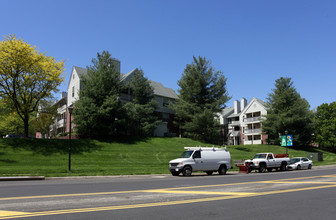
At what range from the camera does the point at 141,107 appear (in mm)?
43375

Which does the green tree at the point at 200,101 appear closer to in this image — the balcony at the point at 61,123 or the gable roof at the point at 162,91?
the gable roof at the point at 162,91

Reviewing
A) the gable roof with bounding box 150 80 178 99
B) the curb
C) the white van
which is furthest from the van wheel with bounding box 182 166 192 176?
the gable roof with bounding box 150 80 178 99

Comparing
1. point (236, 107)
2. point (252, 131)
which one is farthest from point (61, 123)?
point (236, 107)

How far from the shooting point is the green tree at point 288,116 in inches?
2151

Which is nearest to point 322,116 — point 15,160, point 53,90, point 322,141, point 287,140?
point 322,141

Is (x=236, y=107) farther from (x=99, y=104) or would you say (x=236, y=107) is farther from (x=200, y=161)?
(x=200, y=161)

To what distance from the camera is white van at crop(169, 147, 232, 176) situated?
20.7 m

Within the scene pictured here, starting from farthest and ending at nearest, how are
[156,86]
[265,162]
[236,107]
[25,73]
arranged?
1. [236,107]
2. [156,86]
3. [25,73]
4. [265,162]

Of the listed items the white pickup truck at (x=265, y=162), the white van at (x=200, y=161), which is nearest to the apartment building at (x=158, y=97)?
the white pickup truck at (x=265, y=162)

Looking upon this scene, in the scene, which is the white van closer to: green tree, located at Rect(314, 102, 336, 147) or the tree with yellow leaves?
the tree with yellow leaves

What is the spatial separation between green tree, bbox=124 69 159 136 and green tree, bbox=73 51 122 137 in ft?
10.6

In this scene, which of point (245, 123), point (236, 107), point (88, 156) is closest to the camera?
point (88, 156)

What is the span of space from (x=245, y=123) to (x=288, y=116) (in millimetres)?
13805

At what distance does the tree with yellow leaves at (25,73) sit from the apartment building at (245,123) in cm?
4218
